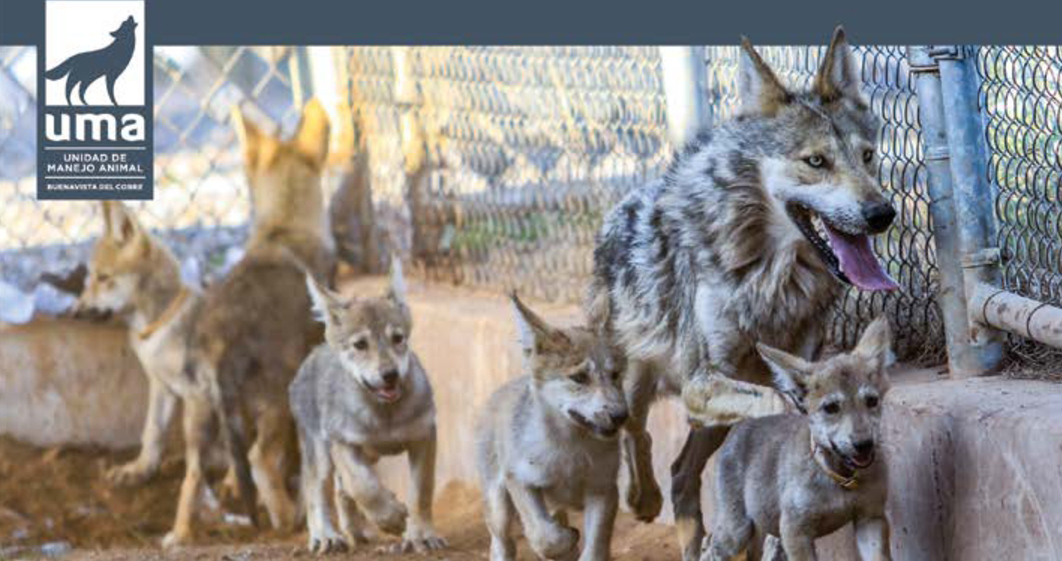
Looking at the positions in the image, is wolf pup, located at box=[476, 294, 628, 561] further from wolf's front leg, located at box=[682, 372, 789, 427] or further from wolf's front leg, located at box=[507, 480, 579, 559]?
wolf's front leg, located at box=[682, 372, 789, 427]

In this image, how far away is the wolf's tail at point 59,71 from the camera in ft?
25.2

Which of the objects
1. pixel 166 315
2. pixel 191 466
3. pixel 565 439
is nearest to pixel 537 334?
pixel 565 439

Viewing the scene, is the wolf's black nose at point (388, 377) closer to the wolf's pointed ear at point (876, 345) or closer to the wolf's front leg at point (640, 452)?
the wolf's front leg at point (640, 452)

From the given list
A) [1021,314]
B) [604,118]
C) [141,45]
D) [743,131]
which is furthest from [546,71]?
[1021,314]

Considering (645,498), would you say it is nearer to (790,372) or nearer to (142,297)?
(790,372)

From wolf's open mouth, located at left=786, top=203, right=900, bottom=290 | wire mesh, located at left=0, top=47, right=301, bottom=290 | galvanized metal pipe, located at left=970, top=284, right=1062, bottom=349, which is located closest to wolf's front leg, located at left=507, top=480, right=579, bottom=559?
wolf's open mouth, located at left=786, top=203, right=900, bottom=290

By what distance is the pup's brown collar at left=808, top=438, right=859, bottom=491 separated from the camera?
18.4ft

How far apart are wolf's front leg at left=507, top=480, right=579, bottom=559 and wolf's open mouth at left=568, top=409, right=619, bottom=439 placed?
0.99ft

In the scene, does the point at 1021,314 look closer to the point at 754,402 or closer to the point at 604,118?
the point at 754,402

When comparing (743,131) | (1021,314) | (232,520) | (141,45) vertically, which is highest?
(141,45)

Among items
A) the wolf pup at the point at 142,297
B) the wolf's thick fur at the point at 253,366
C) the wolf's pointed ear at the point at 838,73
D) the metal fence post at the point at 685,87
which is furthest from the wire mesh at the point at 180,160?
the wolf's pointed ear at the point at 838,73

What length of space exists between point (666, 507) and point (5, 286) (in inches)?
192

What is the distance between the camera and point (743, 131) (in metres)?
6.38

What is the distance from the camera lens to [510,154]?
986cm
